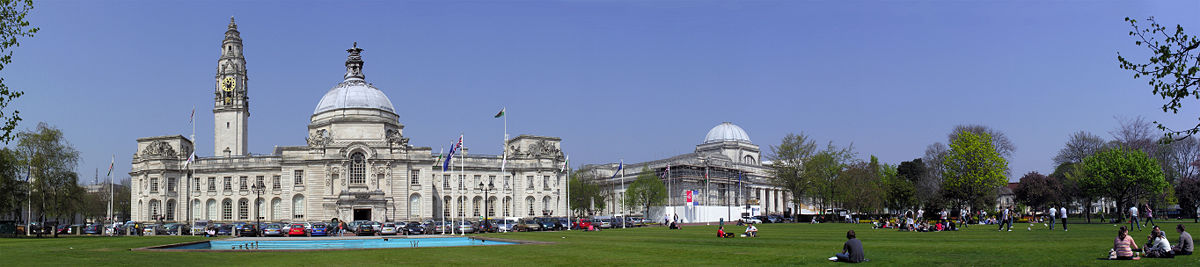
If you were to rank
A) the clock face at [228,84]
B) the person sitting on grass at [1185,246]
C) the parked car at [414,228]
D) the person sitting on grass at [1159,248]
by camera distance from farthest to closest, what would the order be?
the clock face at [228,84]
the parked car at [414,228]
the person sitting on grass at [1185,246]
the person sitting on grass at [1159,248]

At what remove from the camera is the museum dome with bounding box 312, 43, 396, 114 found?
10512cm

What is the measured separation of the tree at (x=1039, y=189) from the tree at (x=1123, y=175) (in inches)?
1385

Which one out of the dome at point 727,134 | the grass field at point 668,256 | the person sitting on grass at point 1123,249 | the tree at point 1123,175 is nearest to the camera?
the person sitting on grass at point 1123,249

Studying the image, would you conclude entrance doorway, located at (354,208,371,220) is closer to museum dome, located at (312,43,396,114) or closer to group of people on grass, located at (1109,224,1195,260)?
museum dome, located at (312,43,396,114)

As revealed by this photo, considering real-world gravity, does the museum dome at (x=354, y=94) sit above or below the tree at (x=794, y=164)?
above

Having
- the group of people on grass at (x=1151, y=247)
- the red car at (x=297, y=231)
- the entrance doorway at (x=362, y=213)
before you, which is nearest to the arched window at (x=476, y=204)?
the entrance doorway at (x=362, y=213)

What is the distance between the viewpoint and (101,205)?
150000mm

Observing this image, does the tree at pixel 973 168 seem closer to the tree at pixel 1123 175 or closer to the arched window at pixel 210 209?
the tree at pixel 1123 175

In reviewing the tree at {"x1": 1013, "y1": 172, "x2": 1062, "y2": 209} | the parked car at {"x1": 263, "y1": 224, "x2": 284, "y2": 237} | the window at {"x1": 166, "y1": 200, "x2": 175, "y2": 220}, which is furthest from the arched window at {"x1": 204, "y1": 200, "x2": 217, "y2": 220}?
the tree at {"x1": 1013, "y1": 172, "x2": 1062, "y2": 209}

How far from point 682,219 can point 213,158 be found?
55.6 metres

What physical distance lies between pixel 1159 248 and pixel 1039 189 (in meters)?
89.7

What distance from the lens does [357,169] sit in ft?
316

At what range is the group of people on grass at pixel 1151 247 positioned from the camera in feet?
71.8

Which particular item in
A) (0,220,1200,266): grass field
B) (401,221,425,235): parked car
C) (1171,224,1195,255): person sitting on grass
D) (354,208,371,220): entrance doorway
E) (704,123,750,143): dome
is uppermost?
(704,123,750,143): dome
